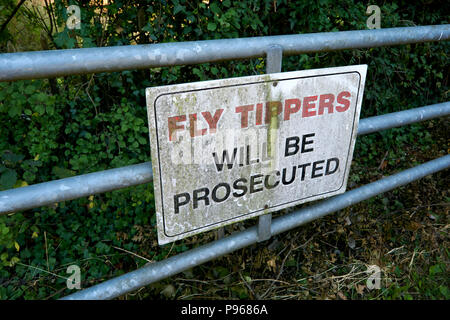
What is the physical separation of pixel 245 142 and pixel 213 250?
457 mm

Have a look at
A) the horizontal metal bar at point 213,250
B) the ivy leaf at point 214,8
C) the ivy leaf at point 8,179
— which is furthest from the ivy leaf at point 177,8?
the horizontal metal bar at point 213,250

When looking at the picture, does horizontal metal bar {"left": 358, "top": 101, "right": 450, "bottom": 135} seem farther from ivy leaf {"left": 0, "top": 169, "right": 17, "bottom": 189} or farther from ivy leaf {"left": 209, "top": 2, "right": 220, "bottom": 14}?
ivy leaf {"left": 0, "top": 169, "right": 17, "bottom": 189}

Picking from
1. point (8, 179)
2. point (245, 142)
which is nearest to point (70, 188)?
point (245, 142)

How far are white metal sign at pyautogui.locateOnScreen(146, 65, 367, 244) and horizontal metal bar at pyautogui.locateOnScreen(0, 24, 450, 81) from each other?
8 cm

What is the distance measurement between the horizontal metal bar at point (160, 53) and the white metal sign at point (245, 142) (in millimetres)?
83

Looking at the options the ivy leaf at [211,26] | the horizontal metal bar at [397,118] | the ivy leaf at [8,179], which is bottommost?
the ivy leaf at [8,179]

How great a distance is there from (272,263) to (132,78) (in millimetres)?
1949

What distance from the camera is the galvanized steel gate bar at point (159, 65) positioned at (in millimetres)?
949

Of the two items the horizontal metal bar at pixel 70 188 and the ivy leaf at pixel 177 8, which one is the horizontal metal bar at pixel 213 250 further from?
the ivy leaf at pixel 177 8

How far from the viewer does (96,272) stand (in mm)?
2557

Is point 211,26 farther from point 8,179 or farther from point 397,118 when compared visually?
point 8,179

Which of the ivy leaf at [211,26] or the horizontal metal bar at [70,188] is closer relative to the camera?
the horizontal metal bar at [70,188]

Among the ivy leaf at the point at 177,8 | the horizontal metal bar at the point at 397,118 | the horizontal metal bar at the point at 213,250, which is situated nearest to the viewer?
the horizontal metal bar at the point at 213,250
